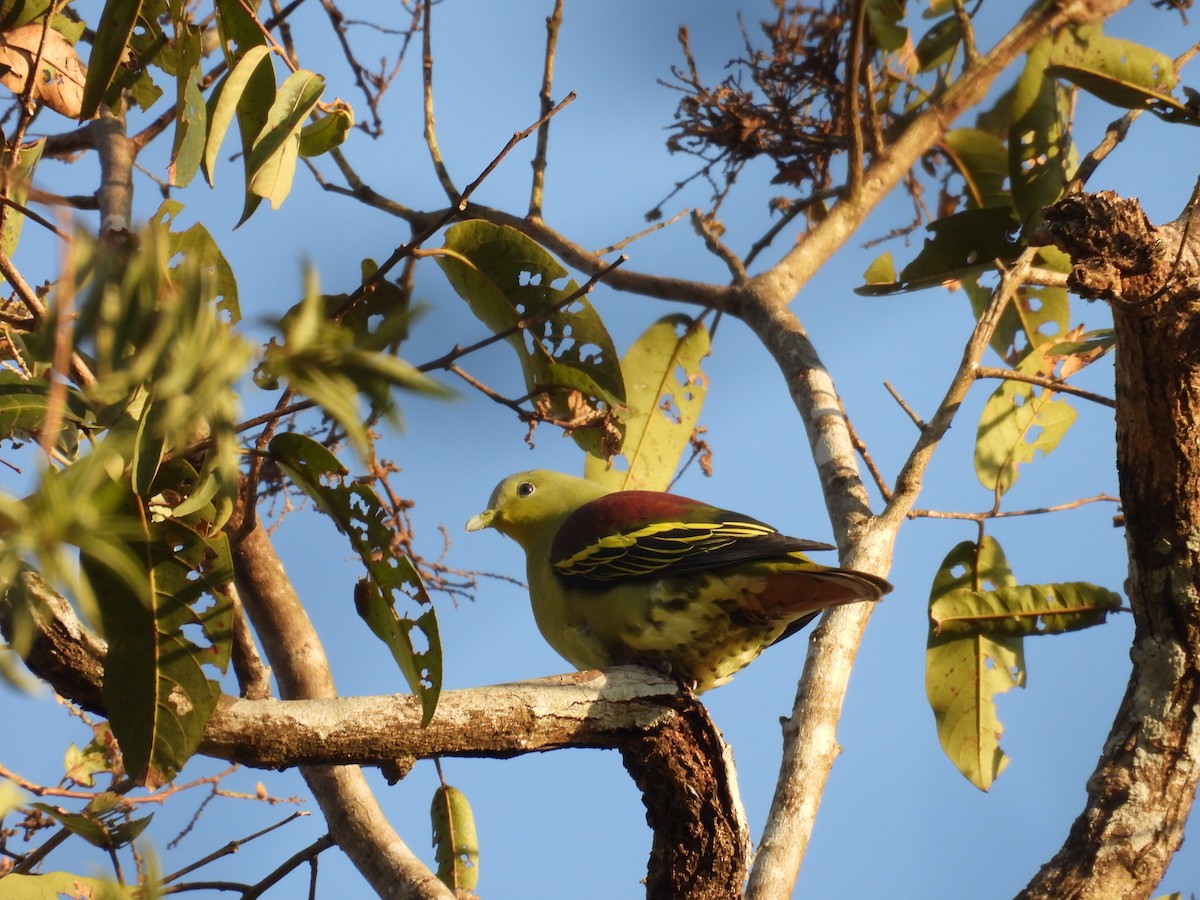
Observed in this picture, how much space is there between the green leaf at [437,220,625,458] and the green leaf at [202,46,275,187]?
0.78 meters

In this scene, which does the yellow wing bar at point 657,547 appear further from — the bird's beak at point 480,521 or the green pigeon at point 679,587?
the bird's beak at point 480,521

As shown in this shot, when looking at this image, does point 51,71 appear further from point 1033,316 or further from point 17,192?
point 1033,316

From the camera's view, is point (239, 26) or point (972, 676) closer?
point (239, 26)

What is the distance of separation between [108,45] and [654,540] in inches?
84.4

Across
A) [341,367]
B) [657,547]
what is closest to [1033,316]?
[657,547]

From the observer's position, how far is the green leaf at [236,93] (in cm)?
250

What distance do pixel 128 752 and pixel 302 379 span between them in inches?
67.7

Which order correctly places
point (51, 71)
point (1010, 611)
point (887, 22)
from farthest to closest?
point (887, 22) → point (1010, 611) → point (51, 71)

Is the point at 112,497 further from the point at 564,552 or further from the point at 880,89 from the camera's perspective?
the point at 880,89

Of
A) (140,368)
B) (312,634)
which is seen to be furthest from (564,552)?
(140,368)

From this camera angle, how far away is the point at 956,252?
4781 mm

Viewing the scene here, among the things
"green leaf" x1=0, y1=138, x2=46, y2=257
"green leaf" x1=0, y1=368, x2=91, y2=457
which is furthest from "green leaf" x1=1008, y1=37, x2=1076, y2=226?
"green leaf" x1=0, y1=368, x2=91, y2=457

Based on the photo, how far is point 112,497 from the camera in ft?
7.36

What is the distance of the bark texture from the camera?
3.26m
